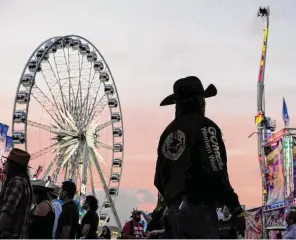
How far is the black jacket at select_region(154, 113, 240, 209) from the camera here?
3.46 m

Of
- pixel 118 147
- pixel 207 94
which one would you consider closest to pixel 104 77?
pixel 118 147

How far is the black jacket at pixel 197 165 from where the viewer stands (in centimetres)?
346

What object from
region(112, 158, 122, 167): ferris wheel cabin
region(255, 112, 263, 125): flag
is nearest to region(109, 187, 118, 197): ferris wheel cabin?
region(112, 158, 122, 167): ferris wheel cabin

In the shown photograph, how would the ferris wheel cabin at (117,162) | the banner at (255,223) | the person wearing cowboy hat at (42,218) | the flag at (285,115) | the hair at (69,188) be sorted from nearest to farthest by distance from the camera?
the person wearing cowboy hat at (42,218) → the hair at (69,188) → the banner at (255,223) → the flag at (285,115) → the ferris wheel cabin at (117,162)

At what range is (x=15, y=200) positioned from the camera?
16.5 feet

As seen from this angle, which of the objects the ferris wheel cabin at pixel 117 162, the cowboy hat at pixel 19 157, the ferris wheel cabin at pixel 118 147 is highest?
the ferris wheel cabin at pixel 118 147

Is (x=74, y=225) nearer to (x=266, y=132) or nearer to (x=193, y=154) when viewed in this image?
(x=193, y=154)

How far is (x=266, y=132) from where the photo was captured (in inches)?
1406

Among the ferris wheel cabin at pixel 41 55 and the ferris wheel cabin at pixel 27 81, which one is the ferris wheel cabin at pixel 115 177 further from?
the ferris wheel cabin at pixel 27 81

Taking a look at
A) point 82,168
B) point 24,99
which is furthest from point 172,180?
point 82,168

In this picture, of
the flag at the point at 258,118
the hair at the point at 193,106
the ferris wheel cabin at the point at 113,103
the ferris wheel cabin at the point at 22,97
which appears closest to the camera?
the hair at the point at 193,106

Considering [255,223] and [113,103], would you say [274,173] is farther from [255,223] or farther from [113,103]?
[113,103]

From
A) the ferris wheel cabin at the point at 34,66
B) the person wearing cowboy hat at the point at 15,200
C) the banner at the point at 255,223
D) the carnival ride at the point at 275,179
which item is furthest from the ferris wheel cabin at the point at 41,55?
the person wearing cowboy hat at the point at 15,200

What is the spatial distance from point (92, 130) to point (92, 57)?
508 centimetres
